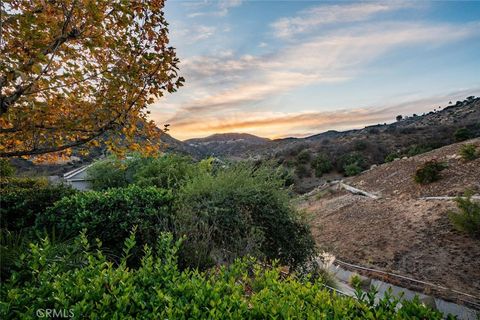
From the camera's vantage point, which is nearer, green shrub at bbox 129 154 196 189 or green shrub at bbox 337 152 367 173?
green shrub at bbox 129 154 196 189

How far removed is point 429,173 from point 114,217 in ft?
35.3

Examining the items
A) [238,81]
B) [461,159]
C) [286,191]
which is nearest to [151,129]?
[286,191]

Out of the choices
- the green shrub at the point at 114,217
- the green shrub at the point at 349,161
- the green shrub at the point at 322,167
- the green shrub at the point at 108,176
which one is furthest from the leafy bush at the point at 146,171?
the green shrub at the point at 349,161

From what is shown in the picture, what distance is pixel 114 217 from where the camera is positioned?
5414mm

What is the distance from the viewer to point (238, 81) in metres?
11.9

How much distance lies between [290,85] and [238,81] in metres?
2.04

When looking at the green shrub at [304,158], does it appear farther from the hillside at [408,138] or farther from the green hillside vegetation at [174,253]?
the green hillside vegetation at [174,253]

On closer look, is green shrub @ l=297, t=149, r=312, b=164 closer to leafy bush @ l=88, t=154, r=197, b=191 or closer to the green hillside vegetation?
leafy bush @ l=88, t=154, r=197, b=191

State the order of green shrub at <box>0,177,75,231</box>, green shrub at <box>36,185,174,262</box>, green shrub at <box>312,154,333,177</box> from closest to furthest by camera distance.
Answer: green shrub at <box>36,185,174,262</box>, green shrub at <box>0,177,75,231</box>, green shrub at <box>312,154,333,177</box>

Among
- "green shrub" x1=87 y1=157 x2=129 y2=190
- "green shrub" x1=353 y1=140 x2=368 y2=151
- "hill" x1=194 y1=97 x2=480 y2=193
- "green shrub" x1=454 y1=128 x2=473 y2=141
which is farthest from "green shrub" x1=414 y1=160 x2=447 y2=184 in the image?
"green shrub" x1=353 y1=140 x2=368 y2=151

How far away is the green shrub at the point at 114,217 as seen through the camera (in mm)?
5328

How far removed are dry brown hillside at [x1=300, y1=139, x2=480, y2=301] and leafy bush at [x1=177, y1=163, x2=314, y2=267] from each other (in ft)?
3.30

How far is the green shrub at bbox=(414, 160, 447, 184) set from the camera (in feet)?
37.2

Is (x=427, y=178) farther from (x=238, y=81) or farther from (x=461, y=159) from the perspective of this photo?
(x=238, y=81)
